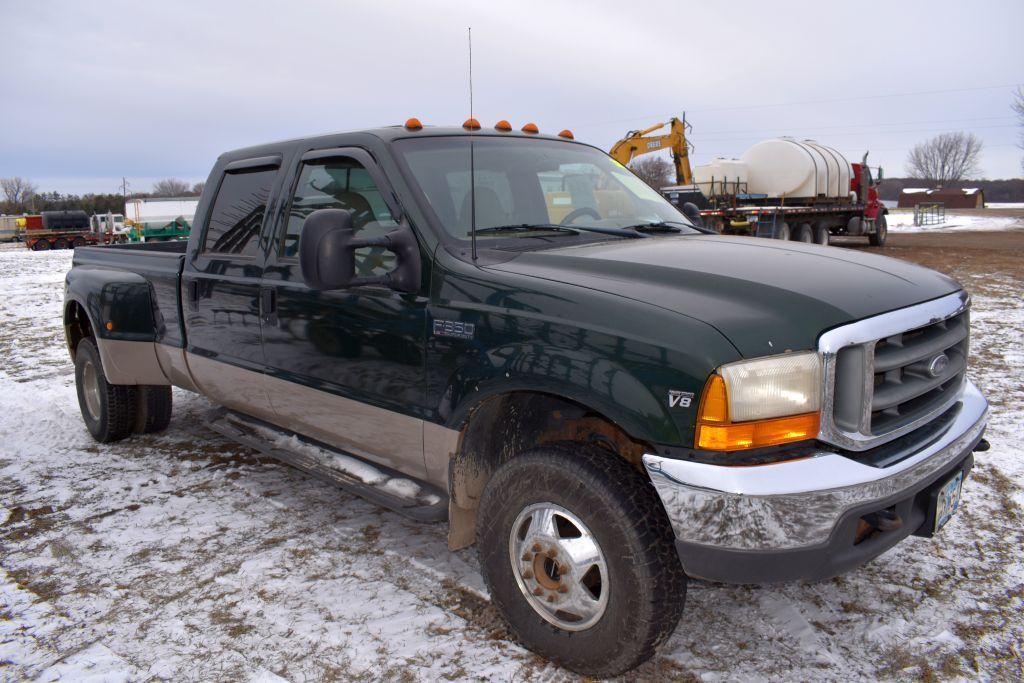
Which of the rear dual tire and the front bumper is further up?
the front bumper

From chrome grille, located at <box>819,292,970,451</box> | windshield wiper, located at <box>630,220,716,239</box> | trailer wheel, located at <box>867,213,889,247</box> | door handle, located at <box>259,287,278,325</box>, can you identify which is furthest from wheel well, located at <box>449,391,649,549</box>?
trailer wheel, located at <box>867,213,889,247</box>

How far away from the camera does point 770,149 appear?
22.1 meters

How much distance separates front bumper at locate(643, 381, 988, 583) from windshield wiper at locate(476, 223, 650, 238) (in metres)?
1.33

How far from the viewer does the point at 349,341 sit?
11.0 feet

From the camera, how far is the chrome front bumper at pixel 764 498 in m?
2.19

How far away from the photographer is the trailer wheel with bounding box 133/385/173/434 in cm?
535

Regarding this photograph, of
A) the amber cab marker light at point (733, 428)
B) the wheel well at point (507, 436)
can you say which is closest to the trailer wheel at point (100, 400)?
the wheel well at point (507, 436)

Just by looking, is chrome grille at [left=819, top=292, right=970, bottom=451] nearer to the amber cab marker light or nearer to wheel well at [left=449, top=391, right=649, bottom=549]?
the amber cab marker light

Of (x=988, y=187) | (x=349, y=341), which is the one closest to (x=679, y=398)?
(x=349, y=341)

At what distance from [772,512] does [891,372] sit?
74 centimetres

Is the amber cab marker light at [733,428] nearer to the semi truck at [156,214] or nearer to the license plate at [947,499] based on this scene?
the license plate at [947,499]

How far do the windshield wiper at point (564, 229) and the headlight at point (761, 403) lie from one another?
1328 millimetres

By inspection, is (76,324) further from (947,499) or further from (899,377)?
(947,499)

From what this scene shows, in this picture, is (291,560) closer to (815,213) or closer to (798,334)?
(798,334)
